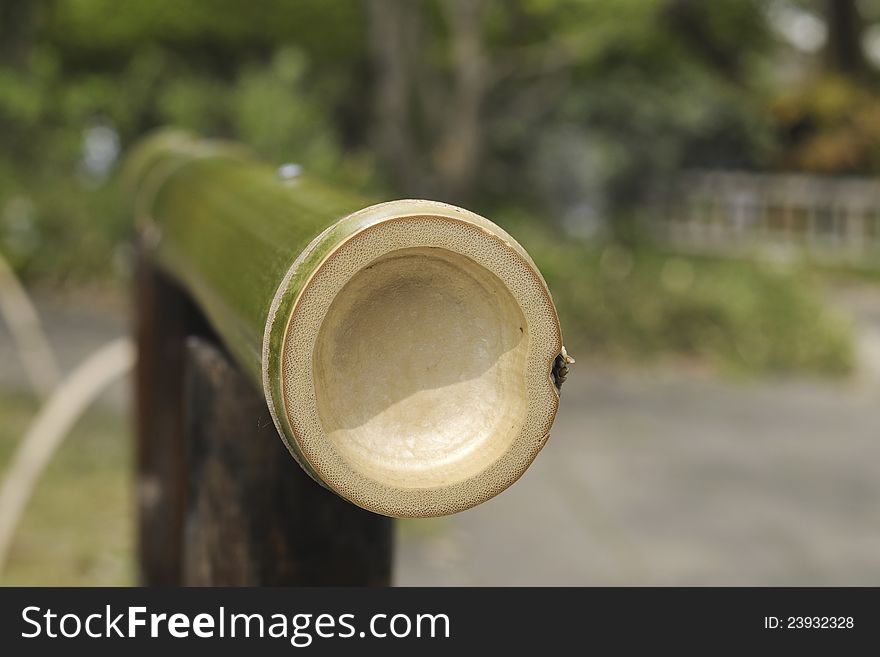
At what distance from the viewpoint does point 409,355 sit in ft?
3.69

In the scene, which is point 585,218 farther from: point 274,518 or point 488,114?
point 274,518

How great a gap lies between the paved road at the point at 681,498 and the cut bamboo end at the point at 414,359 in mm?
4130

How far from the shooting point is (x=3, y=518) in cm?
514

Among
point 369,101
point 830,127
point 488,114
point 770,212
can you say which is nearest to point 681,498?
point 488,114

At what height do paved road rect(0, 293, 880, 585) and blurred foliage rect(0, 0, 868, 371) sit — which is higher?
blurred foliage rect(0, 0, 868, 371)

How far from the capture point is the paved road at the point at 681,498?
17.4 ft

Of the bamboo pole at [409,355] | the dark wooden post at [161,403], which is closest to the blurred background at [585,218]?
the dark wooden post at [161,403]

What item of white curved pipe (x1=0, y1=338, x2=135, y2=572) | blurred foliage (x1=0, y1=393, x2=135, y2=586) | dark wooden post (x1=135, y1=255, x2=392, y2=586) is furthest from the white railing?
dark wooden post (x1=135, y1=255, x2=392, y2=586)

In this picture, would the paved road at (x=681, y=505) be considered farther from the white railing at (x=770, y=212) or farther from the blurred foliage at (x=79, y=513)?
the white railing at (x=770, y=212)

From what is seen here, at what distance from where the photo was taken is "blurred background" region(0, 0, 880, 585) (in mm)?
5809

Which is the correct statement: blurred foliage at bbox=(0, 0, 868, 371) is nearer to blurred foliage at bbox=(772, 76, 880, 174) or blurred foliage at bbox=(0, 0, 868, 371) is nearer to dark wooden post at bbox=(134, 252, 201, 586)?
blurred foliage at bbox=(772, 76, 880, 174)

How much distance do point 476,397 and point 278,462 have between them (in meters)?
0.60

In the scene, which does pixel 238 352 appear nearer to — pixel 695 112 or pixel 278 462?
pixel 278 462

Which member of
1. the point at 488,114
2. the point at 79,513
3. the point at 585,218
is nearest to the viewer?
the point at 79,513
